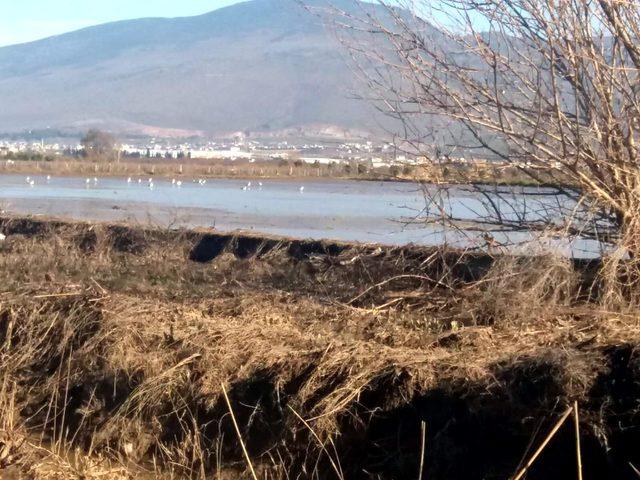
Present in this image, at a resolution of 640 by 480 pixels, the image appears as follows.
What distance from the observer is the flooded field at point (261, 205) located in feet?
58.6

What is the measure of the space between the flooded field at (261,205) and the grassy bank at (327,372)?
3.24ft

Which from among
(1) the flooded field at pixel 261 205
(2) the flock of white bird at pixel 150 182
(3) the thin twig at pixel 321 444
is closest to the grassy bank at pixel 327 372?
(3) the thin twig at pixel 321 444

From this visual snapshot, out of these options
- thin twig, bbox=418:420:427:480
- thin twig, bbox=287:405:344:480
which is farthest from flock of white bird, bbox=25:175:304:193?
thin twig, bbox=418:420:427:480

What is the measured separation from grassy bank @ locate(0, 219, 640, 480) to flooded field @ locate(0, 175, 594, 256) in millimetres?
987

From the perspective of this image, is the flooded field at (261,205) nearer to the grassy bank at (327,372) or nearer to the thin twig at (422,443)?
the grassy bank at (327,372)

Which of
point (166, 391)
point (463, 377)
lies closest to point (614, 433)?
point (463, 377)

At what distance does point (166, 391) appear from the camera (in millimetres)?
9133

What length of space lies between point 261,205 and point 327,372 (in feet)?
73.8

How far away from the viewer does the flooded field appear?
17.9m

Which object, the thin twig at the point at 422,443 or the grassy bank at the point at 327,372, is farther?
the grassy bank at the point at 327,372

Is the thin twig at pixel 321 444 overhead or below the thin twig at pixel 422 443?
below

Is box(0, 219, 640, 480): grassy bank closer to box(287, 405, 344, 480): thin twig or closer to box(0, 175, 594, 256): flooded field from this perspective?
box(287, 405, 344, 480): thin twig

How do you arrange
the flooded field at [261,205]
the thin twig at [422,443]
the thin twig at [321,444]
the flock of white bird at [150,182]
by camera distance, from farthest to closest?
the flock of white bird at [150,182] → the flooded field at [261,205] → the thin twig at [321,444] → the thin twig at [422,443]

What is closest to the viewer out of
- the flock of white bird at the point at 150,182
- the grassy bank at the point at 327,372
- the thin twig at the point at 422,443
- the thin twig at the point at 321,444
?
the thin twig at the point at 422,443
